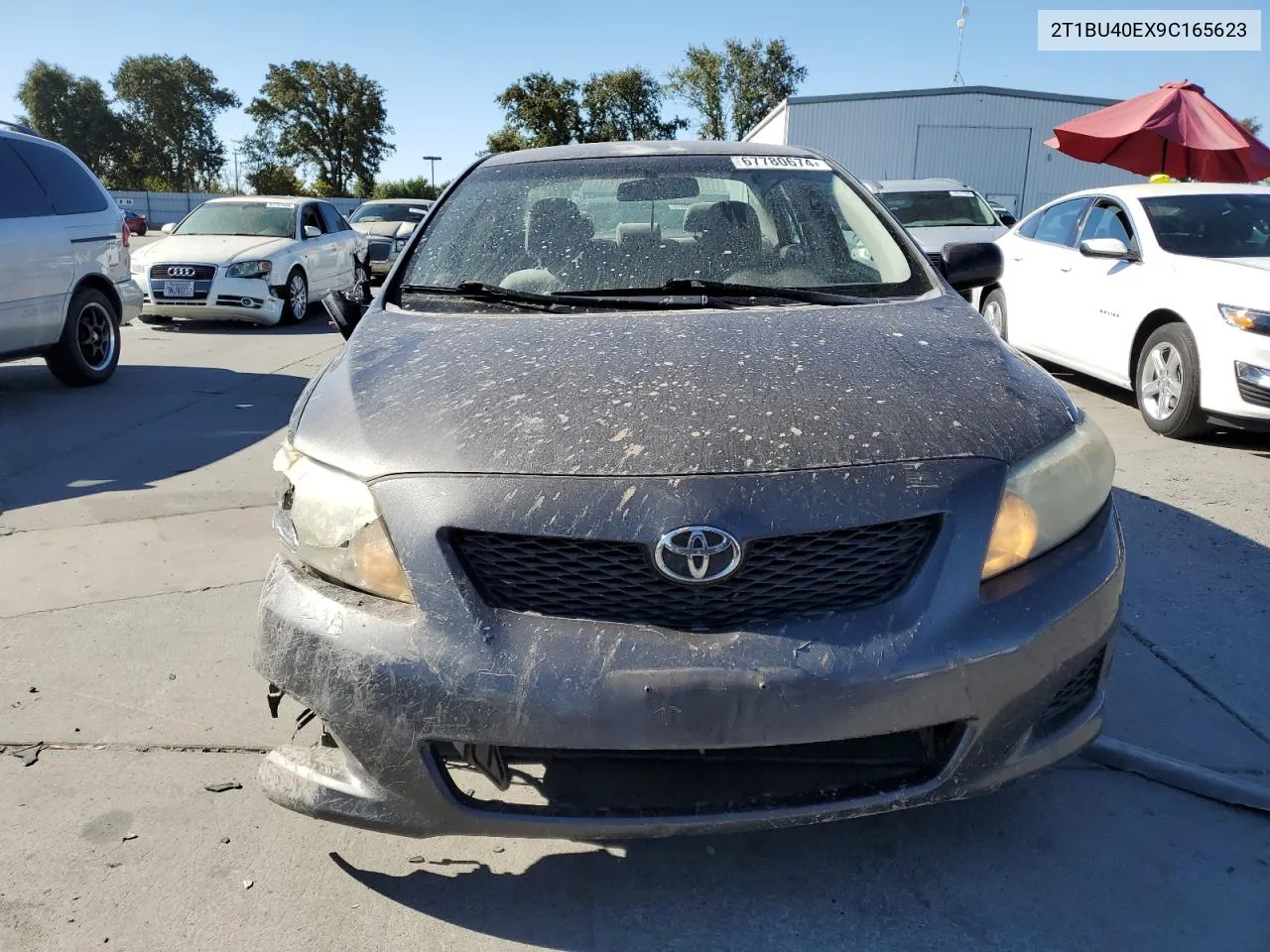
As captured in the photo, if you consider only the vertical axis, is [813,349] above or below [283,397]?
above

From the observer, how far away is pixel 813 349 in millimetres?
2455

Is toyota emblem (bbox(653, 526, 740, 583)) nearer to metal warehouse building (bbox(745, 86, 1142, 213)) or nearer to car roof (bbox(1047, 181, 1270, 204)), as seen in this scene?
car roof (bbox(1047, 181, 1270, 204))

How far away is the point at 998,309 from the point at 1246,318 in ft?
10.2

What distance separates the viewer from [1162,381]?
247 inches

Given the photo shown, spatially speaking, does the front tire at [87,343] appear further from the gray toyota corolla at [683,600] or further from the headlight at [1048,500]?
the headlight at [1048,500]

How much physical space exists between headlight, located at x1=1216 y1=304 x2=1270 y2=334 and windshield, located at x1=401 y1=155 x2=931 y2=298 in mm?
3369

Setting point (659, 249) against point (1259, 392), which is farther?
point (1259, 392)

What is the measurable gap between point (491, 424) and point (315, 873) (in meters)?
1.08

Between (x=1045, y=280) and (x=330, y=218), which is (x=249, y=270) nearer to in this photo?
(x=330, y=218)

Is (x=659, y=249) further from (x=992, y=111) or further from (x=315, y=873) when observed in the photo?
(x=992, y=111)

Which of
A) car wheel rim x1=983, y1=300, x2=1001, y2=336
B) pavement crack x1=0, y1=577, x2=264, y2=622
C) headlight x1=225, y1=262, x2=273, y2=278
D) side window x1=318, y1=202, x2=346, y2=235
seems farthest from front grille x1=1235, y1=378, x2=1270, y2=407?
side window x1=318, y1=202, x2=346, y2=235

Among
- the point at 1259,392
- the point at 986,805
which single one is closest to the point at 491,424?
the point at 986,805

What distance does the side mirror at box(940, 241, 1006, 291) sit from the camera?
3.41 m

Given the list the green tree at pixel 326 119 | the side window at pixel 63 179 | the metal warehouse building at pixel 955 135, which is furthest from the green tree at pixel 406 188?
the side window at pixel 63 179
